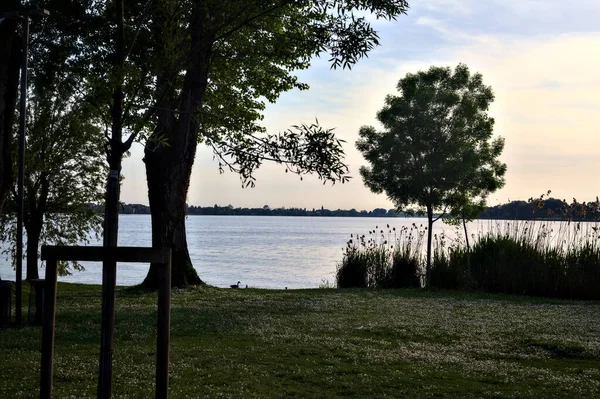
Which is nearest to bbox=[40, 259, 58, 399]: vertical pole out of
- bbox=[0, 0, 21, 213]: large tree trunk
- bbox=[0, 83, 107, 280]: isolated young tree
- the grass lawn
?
the grass lawn

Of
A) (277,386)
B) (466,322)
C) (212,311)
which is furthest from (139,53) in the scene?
(466,322)

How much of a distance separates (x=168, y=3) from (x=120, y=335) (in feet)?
21.9

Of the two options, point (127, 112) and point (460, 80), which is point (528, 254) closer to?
point (460, 80)

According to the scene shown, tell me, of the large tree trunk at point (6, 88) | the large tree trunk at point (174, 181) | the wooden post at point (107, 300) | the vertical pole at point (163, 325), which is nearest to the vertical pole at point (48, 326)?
the wooden post at point (107, 300)

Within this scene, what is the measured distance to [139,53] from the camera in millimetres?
10164

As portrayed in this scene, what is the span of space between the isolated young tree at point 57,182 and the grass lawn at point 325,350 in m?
6.95

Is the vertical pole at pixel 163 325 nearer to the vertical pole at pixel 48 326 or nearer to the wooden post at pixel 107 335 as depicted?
the wooden post at pixel 107 335

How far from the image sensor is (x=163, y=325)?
6.38 metres

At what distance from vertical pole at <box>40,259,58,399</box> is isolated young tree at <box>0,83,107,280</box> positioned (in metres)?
16.3

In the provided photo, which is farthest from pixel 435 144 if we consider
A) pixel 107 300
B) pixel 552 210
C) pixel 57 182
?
pixel 107 300

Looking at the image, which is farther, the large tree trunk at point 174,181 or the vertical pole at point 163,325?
the large tree trunk at point 174,181

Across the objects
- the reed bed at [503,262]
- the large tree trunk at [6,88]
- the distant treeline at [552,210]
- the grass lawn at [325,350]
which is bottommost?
the grass lawn at [325,350]

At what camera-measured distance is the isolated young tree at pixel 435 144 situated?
2595 centimetres

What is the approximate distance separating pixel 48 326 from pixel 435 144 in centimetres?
2122
